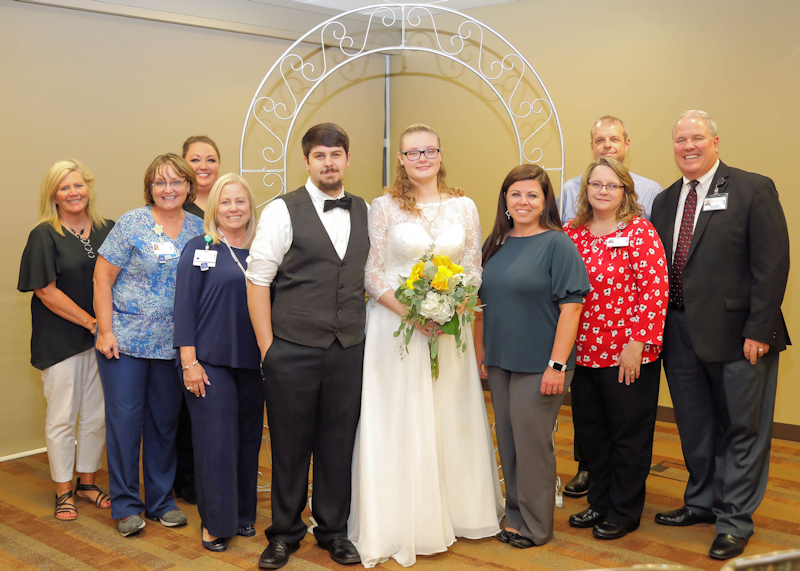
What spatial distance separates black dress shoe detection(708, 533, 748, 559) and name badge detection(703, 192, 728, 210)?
1.47 meters

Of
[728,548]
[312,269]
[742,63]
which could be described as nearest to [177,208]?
[312,269]

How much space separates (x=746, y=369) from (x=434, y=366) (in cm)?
141

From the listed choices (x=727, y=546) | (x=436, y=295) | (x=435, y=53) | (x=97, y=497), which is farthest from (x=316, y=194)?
(x=435, y=53)

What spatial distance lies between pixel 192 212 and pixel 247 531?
178 centimetres

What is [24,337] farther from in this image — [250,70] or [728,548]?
[728,548]

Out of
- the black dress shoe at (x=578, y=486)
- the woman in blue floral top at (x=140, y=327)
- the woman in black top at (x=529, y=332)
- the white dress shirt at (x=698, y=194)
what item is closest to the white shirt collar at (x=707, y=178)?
the white dress shirt at (x=698, y=194)

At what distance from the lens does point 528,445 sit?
3223mm

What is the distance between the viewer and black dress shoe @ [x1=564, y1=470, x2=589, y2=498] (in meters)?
3.96

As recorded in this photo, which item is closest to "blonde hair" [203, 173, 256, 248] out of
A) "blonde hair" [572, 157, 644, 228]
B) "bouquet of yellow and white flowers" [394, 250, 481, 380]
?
"bouquet of yellow and white flowers" [394, 250, 481, 380]

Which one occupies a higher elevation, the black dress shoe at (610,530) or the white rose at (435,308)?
the white rose at (435,308)

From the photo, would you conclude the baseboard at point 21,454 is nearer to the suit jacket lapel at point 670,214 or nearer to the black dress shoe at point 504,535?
the black dress shoe at point 504,535

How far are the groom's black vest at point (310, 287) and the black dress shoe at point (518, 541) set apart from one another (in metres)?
1.21

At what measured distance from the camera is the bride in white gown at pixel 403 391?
3119 millimetres

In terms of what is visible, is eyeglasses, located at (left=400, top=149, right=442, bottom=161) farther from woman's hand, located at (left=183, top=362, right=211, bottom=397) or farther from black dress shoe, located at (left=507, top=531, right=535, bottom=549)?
black dress shoe, located at (left=507, top=531, right=535, bottom=549)
